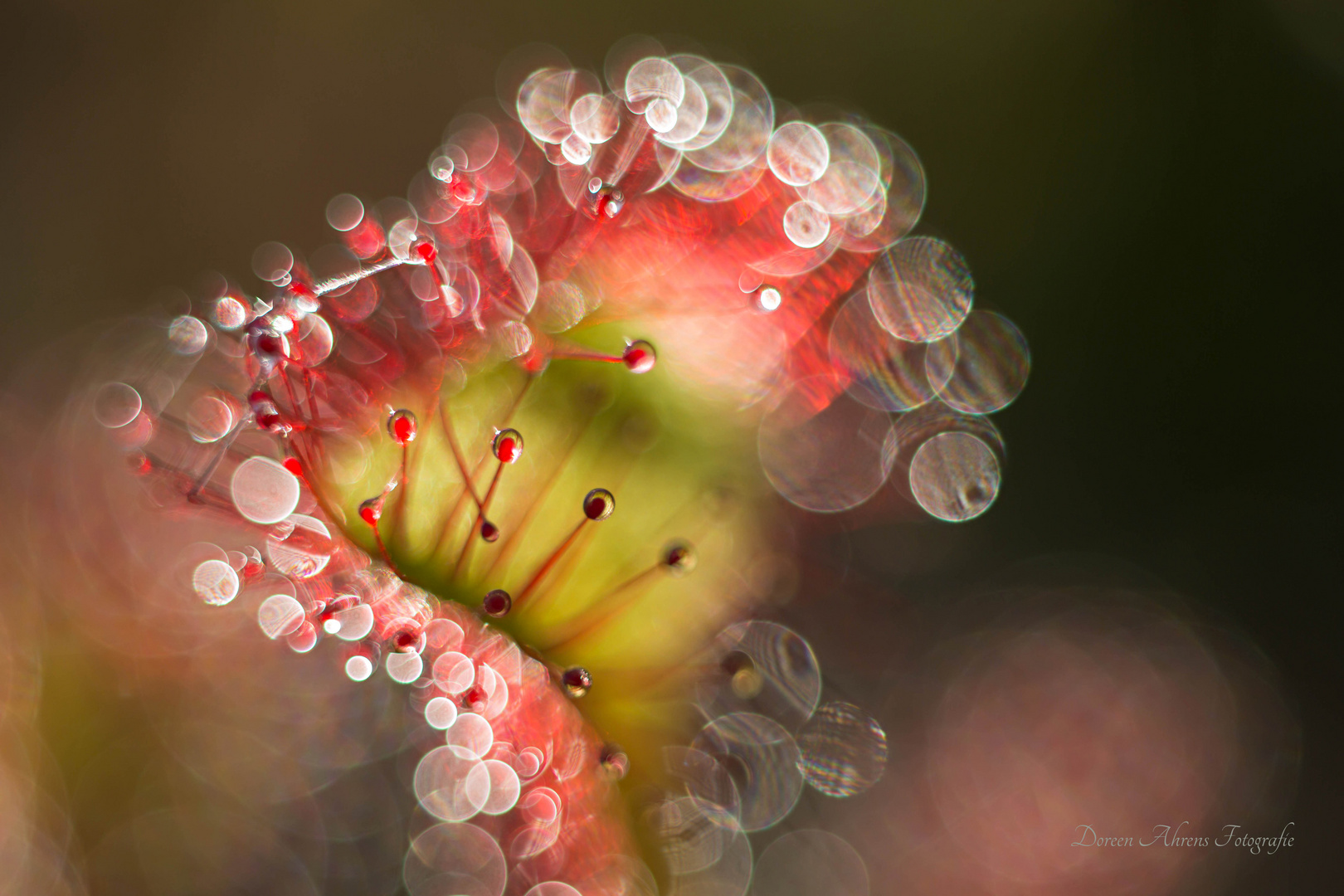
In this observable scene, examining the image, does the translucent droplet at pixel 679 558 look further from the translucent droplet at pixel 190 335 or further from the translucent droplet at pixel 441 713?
the translucent droplet at pixel 190 335

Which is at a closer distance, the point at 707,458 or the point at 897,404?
the point at 707,458

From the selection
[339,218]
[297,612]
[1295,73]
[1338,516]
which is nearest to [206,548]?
[297,612]

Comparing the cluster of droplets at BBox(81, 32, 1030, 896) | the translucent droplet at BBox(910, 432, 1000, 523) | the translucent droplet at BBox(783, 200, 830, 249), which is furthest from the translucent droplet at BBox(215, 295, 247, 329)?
the translucent droplet at BBox(910, 432, 1000, 523)

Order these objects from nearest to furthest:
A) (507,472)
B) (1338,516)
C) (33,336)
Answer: (507,472) < (1338,516) < (33,336)

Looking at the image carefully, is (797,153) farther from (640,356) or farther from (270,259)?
(270,259)

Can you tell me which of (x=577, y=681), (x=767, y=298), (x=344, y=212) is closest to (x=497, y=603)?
(x=577, y=681)

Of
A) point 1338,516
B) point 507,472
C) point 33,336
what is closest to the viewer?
point 507,472

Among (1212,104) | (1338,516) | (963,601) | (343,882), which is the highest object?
(1212,104)

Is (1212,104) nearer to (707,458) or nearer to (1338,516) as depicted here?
(1338,516)

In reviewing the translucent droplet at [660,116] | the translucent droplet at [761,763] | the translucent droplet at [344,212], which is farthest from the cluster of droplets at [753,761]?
the translucent droplet at [344,212]
